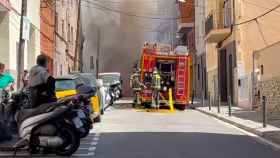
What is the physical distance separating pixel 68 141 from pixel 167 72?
21560 mm

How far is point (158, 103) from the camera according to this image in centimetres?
3158

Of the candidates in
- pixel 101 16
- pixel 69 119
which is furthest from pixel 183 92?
pixel 101 16

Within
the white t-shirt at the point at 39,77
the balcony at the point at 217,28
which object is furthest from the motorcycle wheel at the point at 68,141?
the balcony at the point at 217,28

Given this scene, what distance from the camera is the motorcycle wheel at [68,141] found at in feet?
37.9

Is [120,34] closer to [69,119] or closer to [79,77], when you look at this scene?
[79,77]

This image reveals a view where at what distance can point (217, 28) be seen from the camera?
40.7 m

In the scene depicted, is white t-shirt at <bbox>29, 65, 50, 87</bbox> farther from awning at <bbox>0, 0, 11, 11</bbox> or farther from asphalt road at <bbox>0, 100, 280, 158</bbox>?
awning at <bbox>0, 0, 11, 11</bbox>

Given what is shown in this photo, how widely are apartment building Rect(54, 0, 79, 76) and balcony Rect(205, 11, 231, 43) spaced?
10.0 m

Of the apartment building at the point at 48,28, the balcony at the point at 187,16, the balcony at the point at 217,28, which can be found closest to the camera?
the apartment building at the point at 48,28

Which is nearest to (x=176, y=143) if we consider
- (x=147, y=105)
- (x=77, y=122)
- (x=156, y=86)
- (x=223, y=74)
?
(x=77, y=122)

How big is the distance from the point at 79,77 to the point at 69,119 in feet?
24.9

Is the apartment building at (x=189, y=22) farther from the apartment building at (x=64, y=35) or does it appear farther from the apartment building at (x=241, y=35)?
the apartment building at (x=241, y=35)

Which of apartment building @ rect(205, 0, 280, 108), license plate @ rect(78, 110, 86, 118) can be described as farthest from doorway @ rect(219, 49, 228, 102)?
license plate @ rect(78, 110, 86, 118)

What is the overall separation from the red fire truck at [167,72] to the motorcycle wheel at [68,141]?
20672 mm
